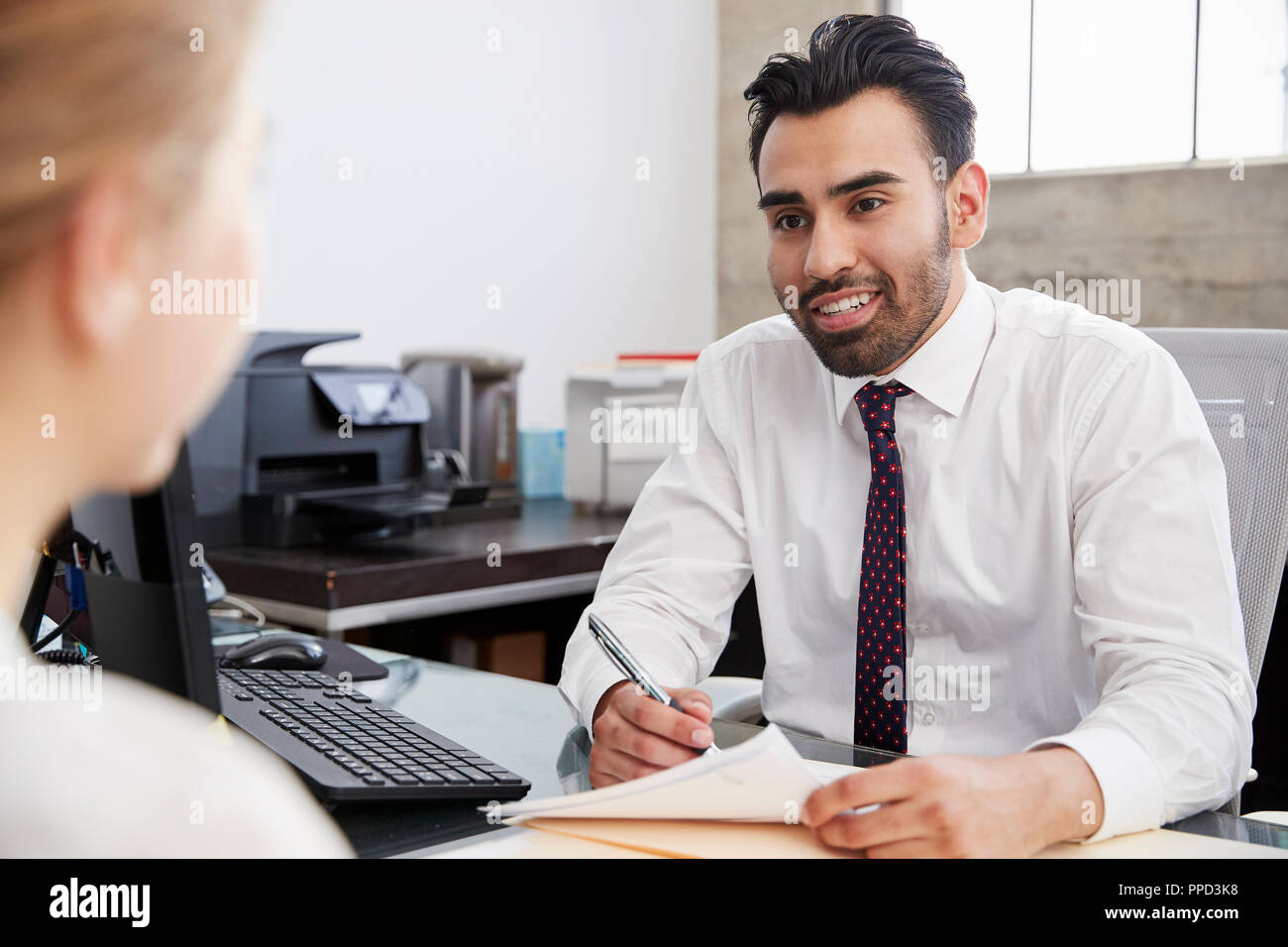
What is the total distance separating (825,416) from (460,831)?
0.84 m

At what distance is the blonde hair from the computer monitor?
39 cm

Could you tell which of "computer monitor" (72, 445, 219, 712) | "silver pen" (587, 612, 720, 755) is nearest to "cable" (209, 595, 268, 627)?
"silver pen" (587, 612, 720, 755)

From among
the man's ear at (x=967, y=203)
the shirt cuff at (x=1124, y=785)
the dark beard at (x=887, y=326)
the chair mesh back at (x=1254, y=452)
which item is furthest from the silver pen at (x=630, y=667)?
the man's ear at (x=967, y=203)

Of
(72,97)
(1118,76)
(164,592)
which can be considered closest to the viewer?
(72,97)

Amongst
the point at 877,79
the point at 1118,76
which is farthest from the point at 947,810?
the point at 1118,76

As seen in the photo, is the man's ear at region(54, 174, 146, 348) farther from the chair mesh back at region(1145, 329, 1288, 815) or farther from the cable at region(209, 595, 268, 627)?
the cable at region(209, 595, 268, 627)

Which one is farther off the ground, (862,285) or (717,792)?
(862,285)

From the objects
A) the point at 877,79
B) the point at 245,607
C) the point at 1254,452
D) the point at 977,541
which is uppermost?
the point at 877,79

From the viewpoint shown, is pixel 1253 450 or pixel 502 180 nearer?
pixel 1253 450

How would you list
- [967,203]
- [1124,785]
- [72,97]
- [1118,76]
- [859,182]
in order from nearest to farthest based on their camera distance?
[72,97]
[1124,785]
[859,182]
[967,203]
[1118,76]

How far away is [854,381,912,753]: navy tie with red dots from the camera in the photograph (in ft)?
4.52

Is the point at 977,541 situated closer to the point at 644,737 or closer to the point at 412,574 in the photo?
the point at 644,737

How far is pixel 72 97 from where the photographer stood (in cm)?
31

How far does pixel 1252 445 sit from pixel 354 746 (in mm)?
1035
